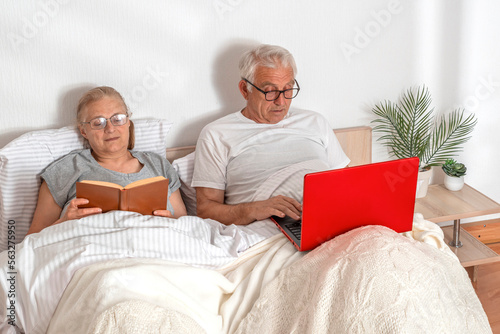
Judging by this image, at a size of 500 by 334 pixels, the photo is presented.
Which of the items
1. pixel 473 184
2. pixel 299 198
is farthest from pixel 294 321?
pixel 473 184

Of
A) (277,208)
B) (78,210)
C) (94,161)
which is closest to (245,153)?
(277,208)

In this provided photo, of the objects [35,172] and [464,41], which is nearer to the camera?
[35,172]

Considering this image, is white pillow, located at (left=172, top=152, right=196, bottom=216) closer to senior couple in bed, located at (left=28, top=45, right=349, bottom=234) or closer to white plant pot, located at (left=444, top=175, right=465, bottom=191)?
senior couple in bed, located at (left=28, top=45, right=349, bottom=234)

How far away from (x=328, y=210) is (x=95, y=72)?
1179 millimetres

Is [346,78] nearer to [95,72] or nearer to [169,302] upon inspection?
[95,72]

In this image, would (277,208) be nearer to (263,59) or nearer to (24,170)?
(263,59)

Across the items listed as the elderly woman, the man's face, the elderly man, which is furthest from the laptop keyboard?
the man's face

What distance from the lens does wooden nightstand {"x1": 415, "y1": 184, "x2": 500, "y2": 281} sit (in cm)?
230

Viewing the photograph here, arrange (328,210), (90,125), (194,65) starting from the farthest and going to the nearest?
(194,65) < (90,125) < (328,210)

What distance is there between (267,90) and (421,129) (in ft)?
3.01

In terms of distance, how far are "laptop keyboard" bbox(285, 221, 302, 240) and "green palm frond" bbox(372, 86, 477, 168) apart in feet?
3.22

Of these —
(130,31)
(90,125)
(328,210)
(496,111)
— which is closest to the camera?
(328,210)

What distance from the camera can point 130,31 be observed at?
2.10 metres

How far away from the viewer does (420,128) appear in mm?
2516
